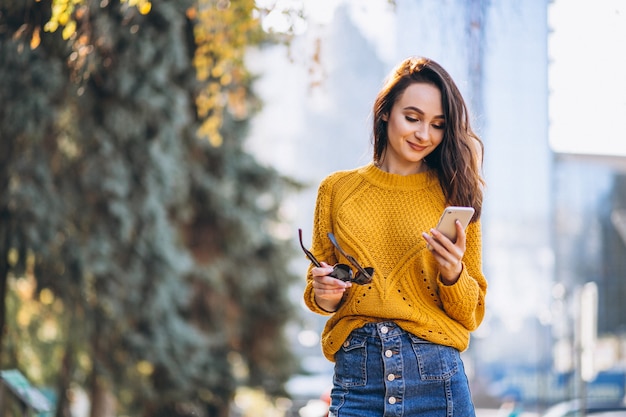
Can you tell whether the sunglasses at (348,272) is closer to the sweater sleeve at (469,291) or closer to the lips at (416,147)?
the sweater sleeve at (469,291)

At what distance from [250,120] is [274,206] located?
1.20 m

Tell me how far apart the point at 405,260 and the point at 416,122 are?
41 cm

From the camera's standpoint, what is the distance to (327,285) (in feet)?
9.47

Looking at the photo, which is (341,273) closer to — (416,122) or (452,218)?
(452,218)

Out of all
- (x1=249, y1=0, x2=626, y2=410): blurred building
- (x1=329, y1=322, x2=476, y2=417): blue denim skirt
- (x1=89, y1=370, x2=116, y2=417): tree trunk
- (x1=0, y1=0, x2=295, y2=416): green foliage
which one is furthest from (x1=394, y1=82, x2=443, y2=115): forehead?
(x1=89, y1=370, x2=116, y2=417): tree trunk

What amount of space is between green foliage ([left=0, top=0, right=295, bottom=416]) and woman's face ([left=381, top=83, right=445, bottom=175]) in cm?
425

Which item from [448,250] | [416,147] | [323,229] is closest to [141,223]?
[323,229]

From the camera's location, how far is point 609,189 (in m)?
32.7

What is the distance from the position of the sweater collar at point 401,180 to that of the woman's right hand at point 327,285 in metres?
0.36

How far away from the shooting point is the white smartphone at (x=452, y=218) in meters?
2.79

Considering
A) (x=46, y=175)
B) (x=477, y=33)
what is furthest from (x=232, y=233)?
(x=477, y=33)

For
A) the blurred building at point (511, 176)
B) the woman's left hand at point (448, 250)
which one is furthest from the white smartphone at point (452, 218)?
the blurred building at point (511, 176)

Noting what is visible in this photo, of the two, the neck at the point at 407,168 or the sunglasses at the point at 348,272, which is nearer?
the sunglasses at the point at 348,272

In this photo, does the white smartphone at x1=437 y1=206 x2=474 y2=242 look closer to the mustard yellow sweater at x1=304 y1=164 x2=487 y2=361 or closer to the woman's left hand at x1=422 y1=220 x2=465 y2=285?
the woman's left hand at x1=422 y1=220 x2=465 y2=285
